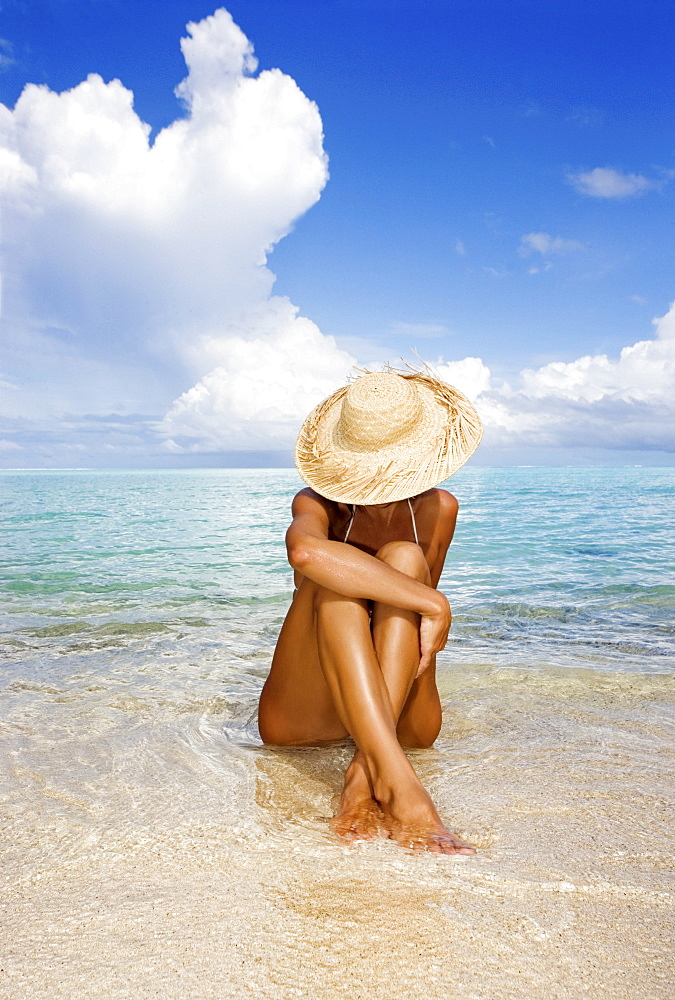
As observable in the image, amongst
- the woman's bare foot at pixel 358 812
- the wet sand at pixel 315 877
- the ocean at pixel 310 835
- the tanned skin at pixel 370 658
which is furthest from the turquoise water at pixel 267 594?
the woman's bare foot at pixel 358 812

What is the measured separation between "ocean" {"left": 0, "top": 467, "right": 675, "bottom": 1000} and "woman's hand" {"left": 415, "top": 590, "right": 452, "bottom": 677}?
500 millimetres

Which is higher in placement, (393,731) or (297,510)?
(297,510)

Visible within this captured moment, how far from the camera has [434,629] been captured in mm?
2420

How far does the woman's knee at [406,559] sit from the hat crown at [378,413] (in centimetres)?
40

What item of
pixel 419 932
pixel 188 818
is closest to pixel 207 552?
pixel 188 818

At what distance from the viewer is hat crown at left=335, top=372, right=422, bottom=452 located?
2652 millimetres

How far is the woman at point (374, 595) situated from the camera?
221 cm

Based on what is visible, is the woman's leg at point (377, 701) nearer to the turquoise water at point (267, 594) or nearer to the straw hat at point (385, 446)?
Answer: the straw hat at point (385, 446)

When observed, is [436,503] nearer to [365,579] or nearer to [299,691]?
[365,579]

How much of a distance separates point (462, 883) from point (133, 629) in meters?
4.28

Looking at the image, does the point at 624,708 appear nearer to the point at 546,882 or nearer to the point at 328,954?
the point at 546,882

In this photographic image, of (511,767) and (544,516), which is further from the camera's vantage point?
(544,516)

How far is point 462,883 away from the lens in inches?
69.7

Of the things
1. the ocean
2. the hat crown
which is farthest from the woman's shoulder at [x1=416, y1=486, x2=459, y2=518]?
the ocean
